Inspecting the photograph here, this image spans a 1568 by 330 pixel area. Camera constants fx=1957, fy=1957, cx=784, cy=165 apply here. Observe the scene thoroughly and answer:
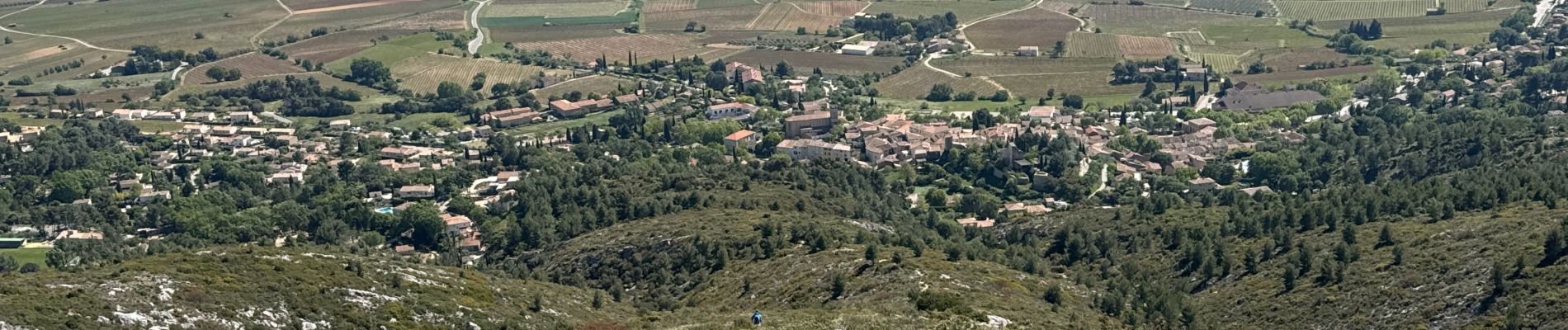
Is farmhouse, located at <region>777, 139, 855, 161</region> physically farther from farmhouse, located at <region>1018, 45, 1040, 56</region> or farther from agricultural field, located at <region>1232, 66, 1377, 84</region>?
farmhouse, located at <region>1018, 45, 1040, 56</region>

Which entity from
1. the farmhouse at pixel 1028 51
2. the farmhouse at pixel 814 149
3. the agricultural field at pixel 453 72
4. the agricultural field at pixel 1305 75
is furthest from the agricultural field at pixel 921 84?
the agricultural field at pixel 453 72

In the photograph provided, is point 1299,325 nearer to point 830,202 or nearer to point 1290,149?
point 830,202

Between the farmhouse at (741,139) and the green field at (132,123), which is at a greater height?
the green field at (132,123)

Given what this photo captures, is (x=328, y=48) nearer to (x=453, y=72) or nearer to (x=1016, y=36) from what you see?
(x=453, y=72)

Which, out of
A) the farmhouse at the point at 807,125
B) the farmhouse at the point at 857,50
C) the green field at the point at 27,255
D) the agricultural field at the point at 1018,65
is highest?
the farmhouse at the point at 857,50

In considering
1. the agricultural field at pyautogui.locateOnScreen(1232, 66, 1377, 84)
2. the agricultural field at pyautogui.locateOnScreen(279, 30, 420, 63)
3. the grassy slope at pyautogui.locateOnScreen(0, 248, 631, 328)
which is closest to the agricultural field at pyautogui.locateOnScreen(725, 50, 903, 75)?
the agricultural field at pyautogui.locateOnScreen(1232, 66, 1377, 84)

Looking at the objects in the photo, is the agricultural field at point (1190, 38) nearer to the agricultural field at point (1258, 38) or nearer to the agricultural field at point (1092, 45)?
the agricultural field at point (1258, 38)
